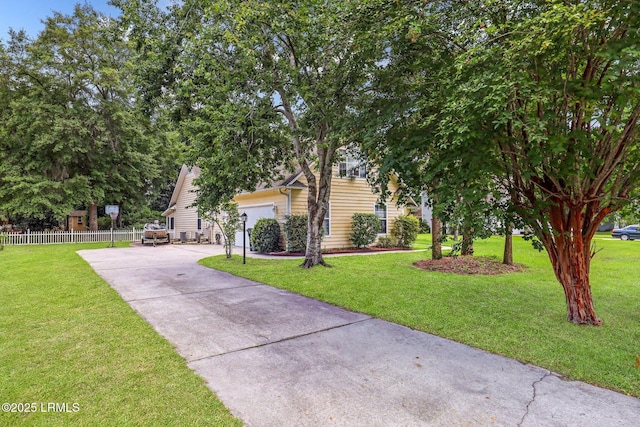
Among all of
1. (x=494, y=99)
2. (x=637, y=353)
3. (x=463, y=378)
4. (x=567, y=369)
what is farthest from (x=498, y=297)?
(x=494, y=99)

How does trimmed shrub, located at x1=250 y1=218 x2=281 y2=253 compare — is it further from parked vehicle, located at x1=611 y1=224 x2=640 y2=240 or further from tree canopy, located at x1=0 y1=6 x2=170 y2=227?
parked vehicle, located at x1=611 y1=224 x2=640 y2=240

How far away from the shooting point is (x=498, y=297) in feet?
20.6

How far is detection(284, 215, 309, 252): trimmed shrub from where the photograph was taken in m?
13.5

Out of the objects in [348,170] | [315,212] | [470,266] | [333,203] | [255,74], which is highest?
[255,74]

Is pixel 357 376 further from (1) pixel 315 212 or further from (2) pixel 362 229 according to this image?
(2) pixel 362 229

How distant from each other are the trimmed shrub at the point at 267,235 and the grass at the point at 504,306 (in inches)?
140

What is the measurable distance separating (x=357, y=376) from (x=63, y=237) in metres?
23.4

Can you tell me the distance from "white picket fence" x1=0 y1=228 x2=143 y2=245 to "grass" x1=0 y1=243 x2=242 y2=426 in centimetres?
1502

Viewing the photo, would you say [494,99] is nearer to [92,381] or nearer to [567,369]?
[567,369]

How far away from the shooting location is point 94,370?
3217 millimetres

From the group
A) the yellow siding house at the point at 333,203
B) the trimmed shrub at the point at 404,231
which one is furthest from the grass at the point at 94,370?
the trimmed shrub at the point at 404,231

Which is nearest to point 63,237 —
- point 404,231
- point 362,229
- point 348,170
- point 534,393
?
point 348,170

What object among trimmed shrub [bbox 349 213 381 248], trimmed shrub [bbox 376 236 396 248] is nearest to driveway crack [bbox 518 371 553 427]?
trimmed shrub [bbox 349 213 381 248]

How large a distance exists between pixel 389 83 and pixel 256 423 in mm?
5305
